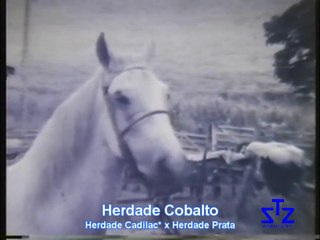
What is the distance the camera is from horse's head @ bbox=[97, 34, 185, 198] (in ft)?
6.02

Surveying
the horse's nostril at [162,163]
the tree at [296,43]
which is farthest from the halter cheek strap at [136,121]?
the tree at [296,43]

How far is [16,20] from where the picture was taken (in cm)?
184

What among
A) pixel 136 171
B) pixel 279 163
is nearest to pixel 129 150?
pixel 136 171

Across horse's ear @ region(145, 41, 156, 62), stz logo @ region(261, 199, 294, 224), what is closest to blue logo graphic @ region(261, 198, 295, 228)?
stz logo @ region(261, 199, 294, 224)

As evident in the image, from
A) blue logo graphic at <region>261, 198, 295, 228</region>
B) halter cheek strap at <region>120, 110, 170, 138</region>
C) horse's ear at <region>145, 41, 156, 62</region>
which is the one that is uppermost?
horse's ear at <region>145, 41, 156, 62</region>

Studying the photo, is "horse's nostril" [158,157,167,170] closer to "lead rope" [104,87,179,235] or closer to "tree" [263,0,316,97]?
"lead rope" [104,87,179,235]

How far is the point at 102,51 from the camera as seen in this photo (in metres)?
1.84

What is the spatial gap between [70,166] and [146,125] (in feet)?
1.09

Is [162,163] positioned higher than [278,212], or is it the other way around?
[162,163]

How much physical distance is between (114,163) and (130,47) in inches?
17.7

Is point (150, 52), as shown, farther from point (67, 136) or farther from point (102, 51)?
point (67, 136)

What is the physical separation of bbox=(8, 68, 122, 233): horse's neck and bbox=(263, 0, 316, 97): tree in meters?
0.71

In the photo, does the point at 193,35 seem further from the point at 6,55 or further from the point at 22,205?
the point at 22,205

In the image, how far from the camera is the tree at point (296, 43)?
6.04 ft
